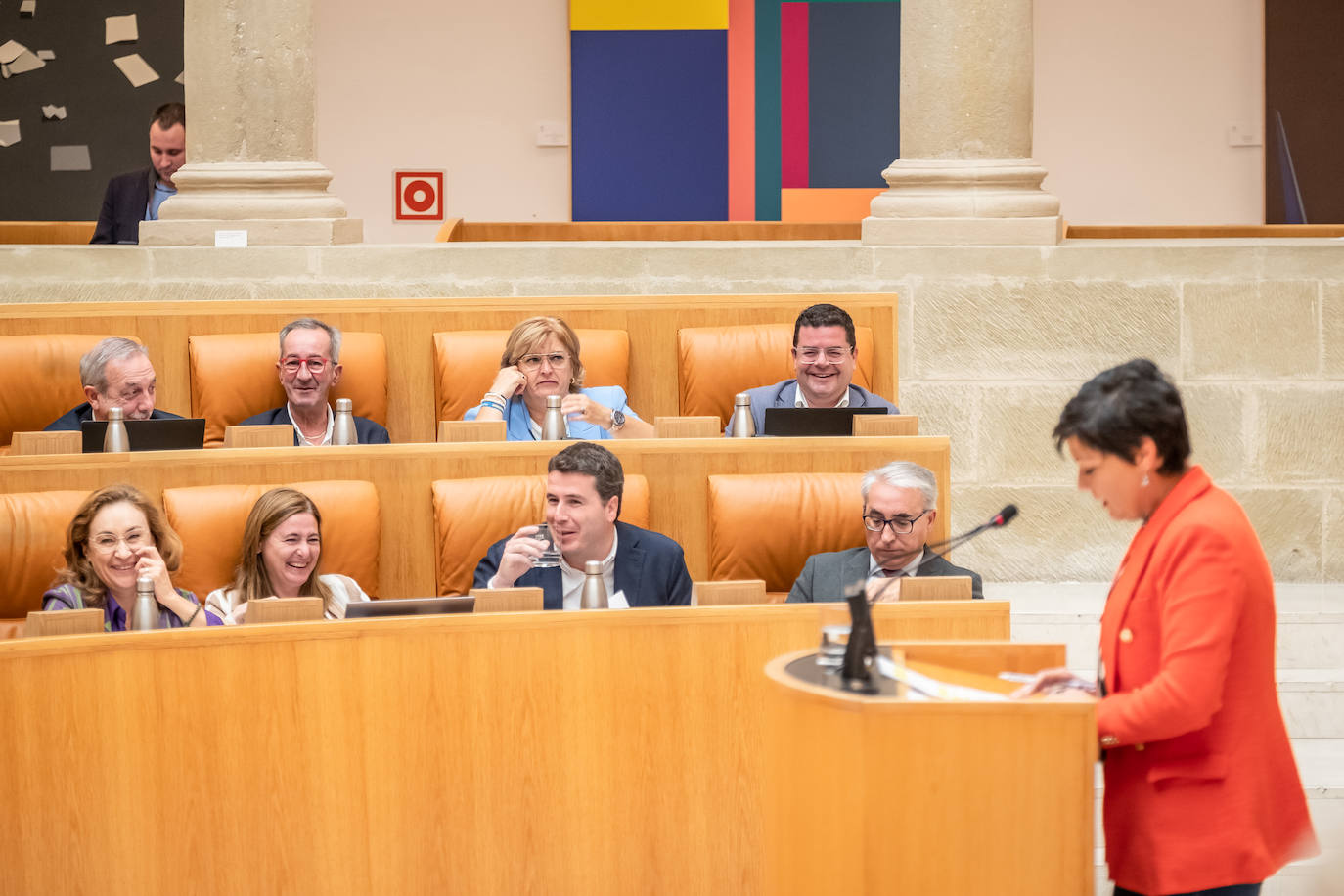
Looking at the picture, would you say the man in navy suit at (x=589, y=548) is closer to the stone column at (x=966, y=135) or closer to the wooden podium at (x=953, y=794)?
the wooden podium at (x=953, y=794)

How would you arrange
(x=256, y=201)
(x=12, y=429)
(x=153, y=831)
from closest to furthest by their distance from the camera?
(x=153, y=831)
(x=12, y=429)
(x=256, y=201)

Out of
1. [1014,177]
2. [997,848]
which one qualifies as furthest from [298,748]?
[1014,177]

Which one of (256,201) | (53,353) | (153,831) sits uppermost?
(256,201)

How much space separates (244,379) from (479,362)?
612 mm

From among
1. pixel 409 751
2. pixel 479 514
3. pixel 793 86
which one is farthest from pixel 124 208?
pixel 793 86

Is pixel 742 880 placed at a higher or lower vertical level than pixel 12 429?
lower

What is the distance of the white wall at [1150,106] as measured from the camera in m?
7.32

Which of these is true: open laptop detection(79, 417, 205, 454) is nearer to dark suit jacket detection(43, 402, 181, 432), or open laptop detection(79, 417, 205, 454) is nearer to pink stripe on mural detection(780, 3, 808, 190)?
dark suit jacket detection(43, 402, 181, 432)

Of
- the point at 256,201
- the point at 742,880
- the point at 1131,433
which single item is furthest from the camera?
the point at 256,201

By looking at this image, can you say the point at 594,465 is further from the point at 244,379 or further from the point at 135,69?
the point at 135,69

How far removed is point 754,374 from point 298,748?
1968mm

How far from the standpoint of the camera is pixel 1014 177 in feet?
14.5

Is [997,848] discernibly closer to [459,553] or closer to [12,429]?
[459,553]

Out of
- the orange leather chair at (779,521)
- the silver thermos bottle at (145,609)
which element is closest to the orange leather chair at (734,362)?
the orange leather chair at (779,521)
